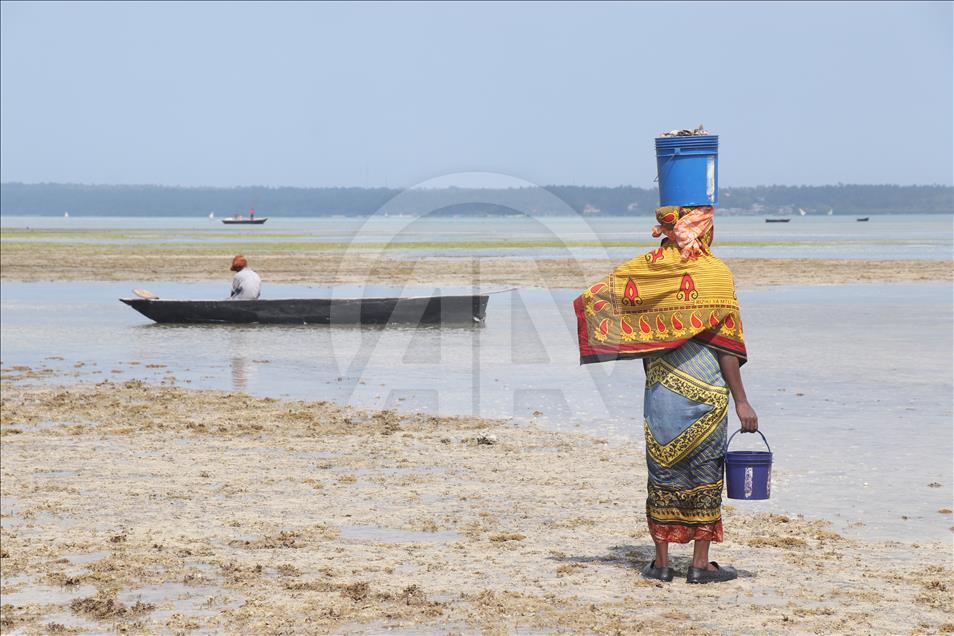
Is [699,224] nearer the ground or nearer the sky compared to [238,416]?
nearer the sky

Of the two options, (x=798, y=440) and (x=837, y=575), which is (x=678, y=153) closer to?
(x=837, y=575)

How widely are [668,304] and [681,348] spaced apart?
0.25m

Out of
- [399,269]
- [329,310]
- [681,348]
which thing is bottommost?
[329,310]

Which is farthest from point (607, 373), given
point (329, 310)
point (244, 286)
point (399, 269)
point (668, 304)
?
point (399, 269)

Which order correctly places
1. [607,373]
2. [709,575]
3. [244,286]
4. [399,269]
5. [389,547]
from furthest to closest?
[399,269]
[244,286]
[607,373]
[389,547]
[709,575]

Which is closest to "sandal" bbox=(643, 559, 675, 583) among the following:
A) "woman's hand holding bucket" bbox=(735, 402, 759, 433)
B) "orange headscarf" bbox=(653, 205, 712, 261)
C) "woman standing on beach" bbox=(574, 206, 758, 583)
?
"woman standing on beach" bbox=(574, 206, 758, 583)

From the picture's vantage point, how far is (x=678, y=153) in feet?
20.7

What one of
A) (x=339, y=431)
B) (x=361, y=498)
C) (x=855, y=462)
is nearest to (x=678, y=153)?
(x=361, y=498)

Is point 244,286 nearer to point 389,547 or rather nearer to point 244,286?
point 244,286

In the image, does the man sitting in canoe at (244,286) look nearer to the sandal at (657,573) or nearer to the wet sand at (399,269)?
the wet sand at (399,269)

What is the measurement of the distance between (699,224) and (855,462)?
4.93 metres

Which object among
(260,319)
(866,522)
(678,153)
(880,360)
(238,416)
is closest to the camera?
(678,153)

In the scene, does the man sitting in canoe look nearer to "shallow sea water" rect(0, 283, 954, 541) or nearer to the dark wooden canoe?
the dark wooden canoe

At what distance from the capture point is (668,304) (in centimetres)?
641
